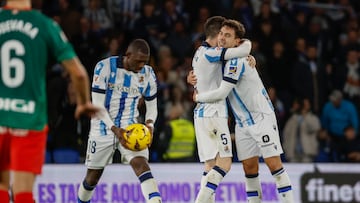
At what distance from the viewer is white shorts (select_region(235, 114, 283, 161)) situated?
1116 cm

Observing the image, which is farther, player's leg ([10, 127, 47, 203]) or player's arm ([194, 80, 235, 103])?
player's arm ([194, 80, 235, 103])

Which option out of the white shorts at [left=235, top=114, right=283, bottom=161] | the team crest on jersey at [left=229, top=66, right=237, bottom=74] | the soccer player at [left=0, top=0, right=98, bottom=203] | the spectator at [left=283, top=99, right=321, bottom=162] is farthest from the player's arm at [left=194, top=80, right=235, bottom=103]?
the spectator at [left=283, top=99, right=321, bottom=162]

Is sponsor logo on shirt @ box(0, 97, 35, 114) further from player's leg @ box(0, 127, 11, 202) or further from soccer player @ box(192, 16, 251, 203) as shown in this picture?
soccer player @ box(192, 16, 251, 203)

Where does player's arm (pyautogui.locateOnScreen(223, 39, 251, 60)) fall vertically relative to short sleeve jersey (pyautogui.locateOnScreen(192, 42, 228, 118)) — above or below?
above

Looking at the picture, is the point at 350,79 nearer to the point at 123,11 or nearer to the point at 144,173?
the point at 123,11

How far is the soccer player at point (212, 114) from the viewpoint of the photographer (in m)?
11.3

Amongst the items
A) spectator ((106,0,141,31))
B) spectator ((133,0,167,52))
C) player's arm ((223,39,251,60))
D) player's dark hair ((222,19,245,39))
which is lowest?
player's arm ((223,39,251,60))

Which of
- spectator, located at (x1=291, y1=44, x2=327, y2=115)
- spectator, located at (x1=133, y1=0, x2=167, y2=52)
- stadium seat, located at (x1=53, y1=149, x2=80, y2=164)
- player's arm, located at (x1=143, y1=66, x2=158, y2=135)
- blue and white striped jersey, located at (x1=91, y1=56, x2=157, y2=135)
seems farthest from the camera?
spectator, located at (x1=133, y1=0, x2=167, y2=52)

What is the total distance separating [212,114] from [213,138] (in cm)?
27

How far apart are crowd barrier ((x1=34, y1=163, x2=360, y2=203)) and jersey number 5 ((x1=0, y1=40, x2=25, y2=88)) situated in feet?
24.9

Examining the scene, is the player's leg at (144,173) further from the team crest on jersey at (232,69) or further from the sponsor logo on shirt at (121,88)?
the team crest on jersey at (232,69)

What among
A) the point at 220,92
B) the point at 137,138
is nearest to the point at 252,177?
the point at 220,92

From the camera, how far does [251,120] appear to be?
11289 millimetres

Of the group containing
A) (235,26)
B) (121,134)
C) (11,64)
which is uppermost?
(235,26)
